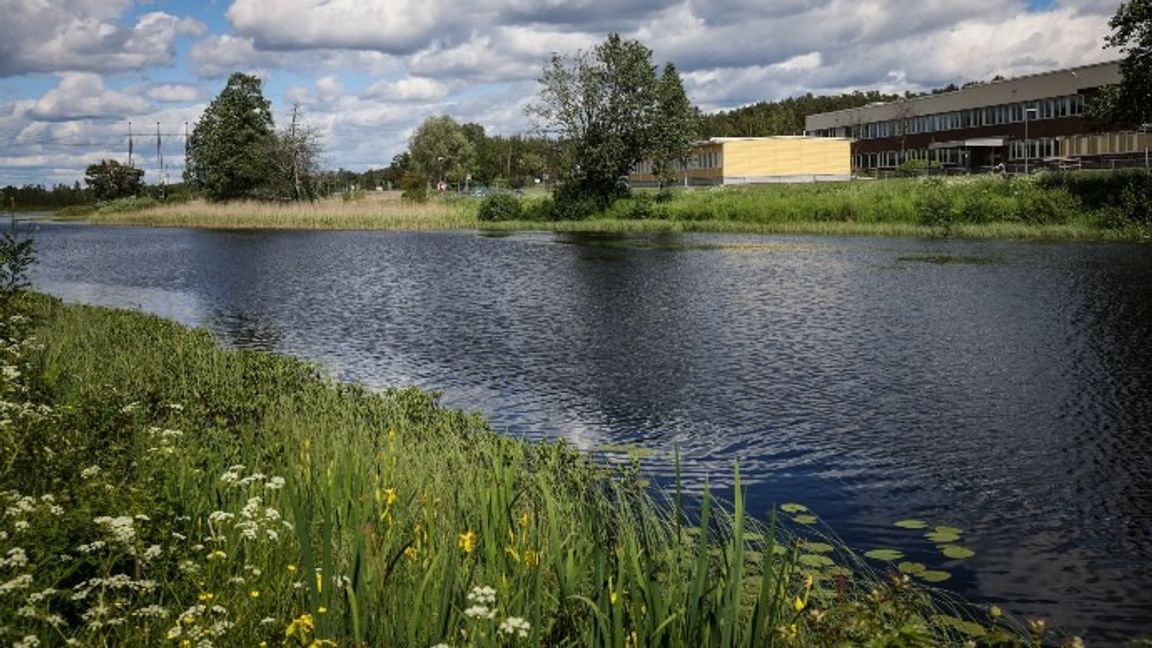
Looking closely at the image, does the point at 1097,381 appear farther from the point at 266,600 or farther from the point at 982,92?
the point at 982,92

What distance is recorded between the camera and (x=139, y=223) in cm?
10056

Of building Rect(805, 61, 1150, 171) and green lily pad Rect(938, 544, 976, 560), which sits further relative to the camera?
building Rect(805, 61, 1150, 171)

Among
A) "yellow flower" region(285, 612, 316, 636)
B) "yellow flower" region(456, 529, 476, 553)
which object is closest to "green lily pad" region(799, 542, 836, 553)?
"yellow flower" region(456, 529, 476, 553)

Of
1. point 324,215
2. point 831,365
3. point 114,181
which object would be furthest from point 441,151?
point 831,365

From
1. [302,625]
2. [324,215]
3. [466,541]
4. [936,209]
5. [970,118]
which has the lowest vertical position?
[302,625]

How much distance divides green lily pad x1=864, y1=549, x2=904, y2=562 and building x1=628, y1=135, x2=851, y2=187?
103 metres

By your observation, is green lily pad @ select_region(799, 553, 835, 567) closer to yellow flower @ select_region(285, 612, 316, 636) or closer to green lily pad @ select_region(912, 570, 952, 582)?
green lily pad @ select_region(912, 570, 952, 582)

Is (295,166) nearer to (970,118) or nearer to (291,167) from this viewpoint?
(291,167)

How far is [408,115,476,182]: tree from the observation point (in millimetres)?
147625

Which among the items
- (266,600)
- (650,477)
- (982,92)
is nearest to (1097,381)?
(650,477)

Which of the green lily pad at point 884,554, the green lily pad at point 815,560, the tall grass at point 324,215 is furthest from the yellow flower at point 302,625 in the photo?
the tall grass at point 324,215

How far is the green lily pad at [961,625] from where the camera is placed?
26.7 feet

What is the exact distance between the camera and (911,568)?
993 centimetres

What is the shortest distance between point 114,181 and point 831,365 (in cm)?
14191
